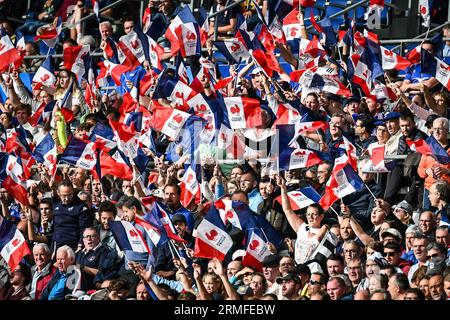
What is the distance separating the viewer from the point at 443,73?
762 inches

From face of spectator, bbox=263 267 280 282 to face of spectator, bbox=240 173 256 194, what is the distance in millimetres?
2021

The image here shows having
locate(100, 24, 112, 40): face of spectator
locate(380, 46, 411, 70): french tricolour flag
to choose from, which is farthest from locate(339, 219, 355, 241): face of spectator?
locate(100, 24, 112, 40): face of spectator

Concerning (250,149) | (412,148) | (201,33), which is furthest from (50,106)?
(412,148)

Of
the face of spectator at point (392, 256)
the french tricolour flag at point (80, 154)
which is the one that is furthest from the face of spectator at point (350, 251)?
the french tricolour flag at point (80, 154)

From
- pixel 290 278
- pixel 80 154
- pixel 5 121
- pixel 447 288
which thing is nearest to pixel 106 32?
pixel 5 121

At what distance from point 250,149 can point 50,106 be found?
12.3 feet

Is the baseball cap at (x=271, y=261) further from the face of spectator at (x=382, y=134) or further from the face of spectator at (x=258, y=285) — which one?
the face of spectator at (x=382, y=134)

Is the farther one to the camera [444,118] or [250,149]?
[250,149]

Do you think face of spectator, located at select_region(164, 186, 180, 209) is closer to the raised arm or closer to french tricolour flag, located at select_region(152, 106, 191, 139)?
french tricolour flag, located at select_region(152, 106, 191, 139)
